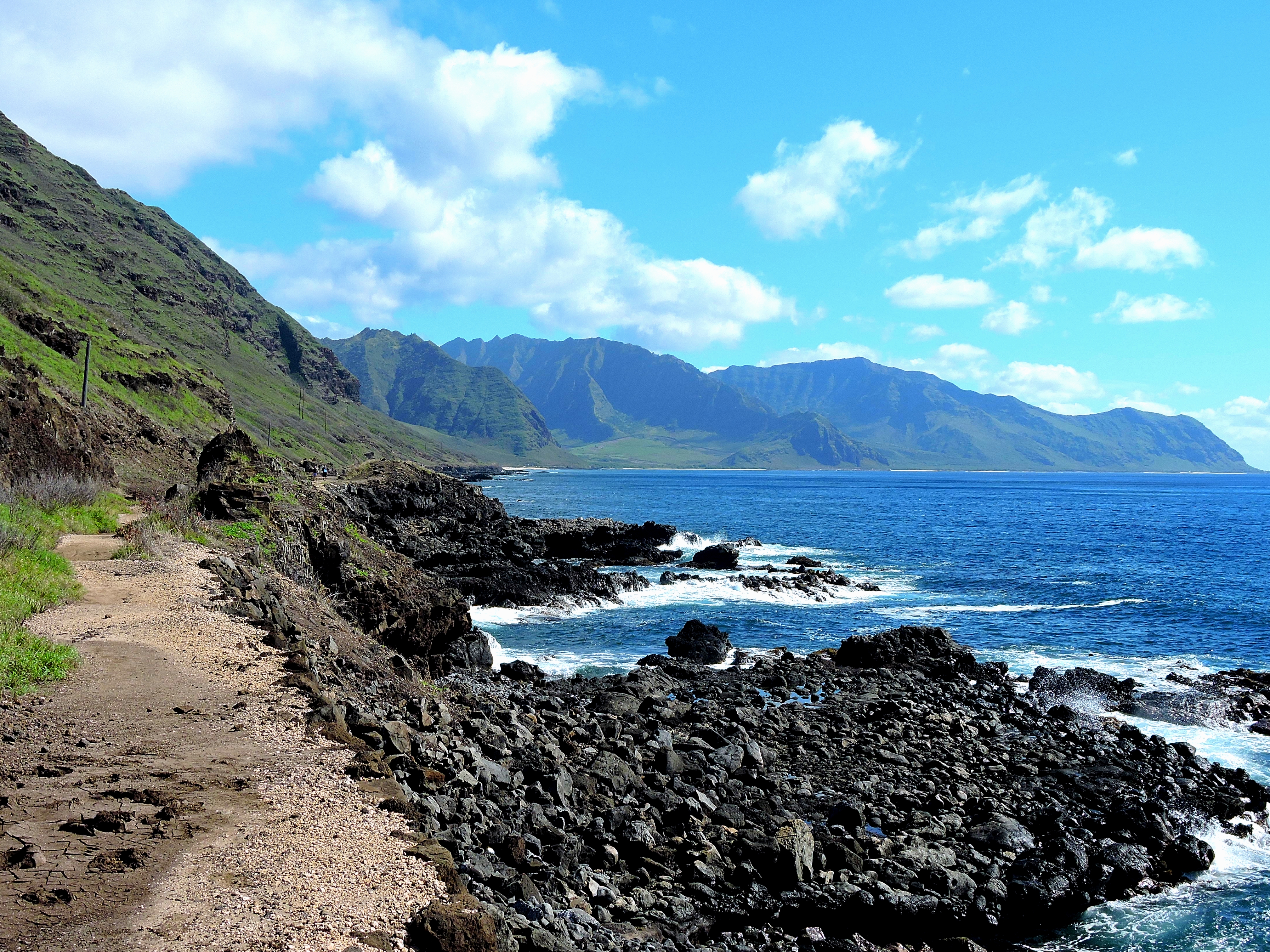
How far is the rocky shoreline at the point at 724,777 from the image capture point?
9.84 metres

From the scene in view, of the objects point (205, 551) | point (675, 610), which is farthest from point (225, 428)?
point (205, 551)

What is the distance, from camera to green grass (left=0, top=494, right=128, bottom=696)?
33.8ft

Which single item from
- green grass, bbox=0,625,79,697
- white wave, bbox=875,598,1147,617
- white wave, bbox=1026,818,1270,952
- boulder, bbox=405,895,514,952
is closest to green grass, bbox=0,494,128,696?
green grass, bbox=0,625,79,697

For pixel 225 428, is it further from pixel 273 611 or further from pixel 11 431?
pixel 273 611

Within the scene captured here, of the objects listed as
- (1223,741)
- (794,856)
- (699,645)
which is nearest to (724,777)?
(794,856)

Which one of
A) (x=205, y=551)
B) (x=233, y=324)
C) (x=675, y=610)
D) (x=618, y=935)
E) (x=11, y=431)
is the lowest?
(x=675, y=610)

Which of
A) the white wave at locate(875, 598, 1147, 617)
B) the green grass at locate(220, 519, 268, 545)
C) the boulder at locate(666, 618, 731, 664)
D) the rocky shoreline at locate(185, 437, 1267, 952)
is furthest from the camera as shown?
the white wave at locate(875, 598, 1147, 617)

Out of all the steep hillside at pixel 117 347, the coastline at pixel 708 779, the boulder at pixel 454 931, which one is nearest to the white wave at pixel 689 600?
the coastline at pixel 708 779

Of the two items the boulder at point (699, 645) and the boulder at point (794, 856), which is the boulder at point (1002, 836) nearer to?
the boulder at point (794, 856)

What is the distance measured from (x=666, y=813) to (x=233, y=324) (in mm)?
209374

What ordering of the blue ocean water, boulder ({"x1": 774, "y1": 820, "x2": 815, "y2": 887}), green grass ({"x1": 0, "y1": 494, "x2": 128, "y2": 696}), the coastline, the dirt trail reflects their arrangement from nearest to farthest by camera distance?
1. the dirt trail
2. the coastline
3. green grass ({"x1": 0, "y1": 494, "x2": 128, "y2": 696})
4. boulder ({"x1": 774, "y1": 820, "x2": 815, "y2": 887})
5. the blue ocean water

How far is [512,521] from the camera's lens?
8088 centimetres

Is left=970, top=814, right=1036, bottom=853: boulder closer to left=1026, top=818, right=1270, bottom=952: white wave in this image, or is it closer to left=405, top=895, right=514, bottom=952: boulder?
left=1026, top=818, right=1270, bottom=952: white wave

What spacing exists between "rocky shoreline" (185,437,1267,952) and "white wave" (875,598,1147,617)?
1210cm
